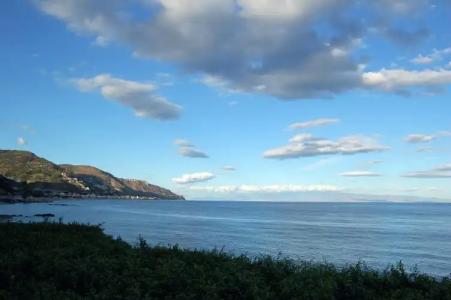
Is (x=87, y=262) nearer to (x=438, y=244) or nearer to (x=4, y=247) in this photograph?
(x=4, y=247)

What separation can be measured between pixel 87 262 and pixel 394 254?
49569 mm

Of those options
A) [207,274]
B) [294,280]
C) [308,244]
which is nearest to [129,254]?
[207,274]

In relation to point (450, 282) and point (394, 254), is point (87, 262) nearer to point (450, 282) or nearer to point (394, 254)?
point (450, 282)

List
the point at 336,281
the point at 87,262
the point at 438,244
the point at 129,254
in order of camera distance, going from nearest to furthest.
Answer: the point at 336,281 → the point at 87,262 → the point at 129,254 → the point at 438,244

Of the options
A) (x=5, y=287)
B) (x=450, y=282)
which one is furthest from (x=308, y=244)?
(x=5, y=287)

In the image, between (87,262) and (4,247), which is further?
(4,247)

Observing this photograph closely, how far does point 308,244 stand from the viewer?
6762cm

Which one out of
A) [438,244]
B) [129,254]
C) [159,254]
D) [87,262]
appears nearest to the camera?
[87,262]

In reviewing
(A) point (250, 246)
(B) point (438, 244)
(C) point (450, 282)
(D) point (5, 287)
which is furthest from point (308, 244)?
(D) point (5, 287)

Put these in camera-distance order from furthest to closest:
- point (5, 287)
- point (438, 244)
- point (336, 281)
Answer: point (438, 244) → point (336, 281) → point (5, 287)

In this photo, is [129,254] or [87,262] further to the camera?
[129,254]

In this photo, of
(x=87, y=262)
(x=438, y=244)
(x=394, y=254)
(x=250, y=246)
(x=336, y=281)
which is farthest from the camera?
(x=438, y=244)

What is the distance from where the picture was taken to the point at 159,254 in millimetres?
24438

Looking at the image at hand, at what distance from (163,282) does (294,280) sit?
14.9 ft
